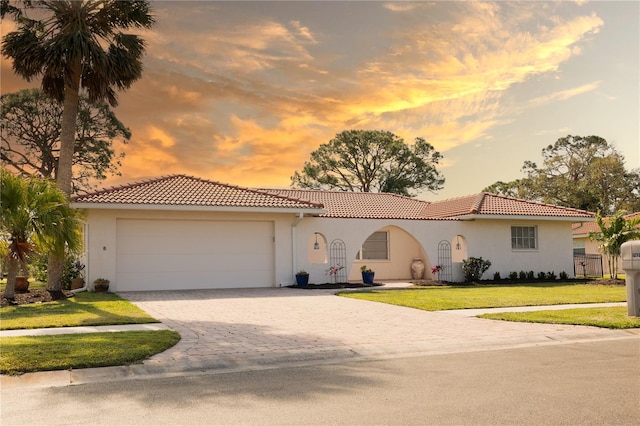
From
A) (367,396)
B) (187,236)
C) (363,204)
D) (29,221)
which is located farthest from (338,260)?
(367,396)

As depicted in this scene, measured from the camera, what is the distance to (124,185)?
21969 mm

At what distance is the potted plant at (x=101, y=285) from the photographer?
19.6 meters

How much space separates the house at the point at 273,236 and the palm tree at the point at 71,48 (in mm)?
3105

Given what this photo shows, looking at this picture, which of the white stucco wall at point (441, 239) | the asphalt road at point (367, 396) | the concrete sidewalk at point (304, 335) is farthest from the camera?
the white stucco wall at point (441, 239)

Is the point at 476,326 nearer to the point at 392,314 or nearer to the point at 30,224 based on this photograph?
the point at 392,314

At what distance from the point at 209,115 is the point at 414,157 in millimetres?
30713

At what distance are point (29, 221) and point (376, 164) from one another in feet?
127

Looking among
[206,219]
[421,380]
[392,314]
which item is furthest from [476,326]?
[206,219]

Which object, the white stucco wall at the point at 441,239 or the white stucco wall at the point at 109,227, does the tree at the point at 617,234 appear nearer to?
the white stucco wall at the point at 441,239

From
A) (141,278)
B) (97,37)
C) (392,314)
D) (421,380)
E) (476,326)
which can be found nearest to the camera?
(421,380)

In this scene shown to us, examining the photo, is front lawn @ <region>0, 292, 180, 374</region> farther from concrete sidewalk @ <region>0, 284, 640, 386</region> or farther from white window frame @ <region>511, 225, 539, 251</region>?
white window frame @ <region>511, 225, 539, 251</region>

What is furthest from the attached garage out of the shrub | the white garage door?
the shrub

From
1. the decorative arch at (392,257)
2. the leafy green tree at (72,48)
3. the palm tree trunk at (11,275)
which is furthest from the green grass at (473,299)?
the leafy green tree at (72,48)

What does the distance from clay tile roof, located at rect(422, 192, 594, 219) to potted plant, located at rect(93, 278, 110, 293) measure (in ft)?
49.2
